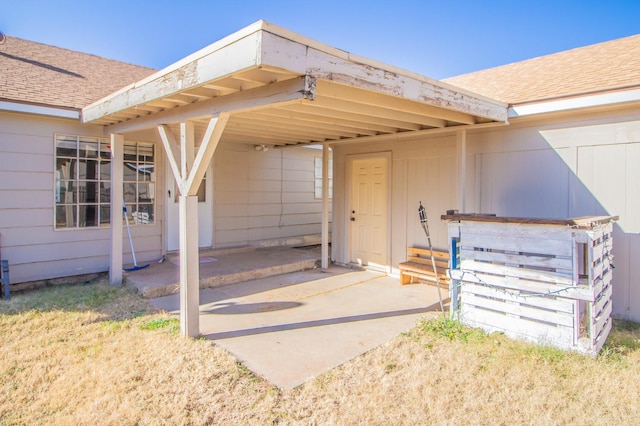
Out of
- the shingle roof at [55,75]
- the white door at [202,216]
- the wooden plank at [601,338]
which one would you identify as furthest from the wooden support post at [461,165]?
the shingle roof at [55,75]

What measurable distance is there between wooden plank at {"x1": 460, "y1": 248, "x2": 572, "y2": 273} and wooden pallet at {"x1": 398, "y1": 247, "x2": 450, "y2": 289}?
144cm

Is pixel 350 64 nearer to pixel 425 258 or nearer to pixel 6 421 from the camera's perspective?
pixel 6 421

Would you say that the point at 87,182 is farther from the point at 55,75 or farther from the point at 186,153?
the point at 186,153

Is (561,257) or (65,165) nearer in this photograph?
(561,257)

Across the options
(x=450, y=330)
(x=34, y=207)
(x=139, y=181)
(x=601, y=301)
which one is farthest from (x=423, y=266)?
(x=34, y=207)

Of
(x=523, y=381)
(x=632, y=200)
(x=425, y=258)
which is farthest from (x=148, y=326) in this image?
(x=632, y=200)

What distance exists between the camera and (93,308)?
4.54m

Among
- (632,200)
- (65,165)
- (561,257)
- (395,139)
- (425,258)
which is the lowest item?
(425,258)

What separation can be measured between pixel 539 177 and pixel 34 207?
6727mm

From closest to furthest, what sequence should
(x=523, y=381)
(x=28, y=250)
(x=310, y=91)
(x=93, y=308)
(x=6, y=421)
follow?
(x=6, y=421) → (x=310, y=91) → (x=523, y=381) → (x=93, y=308) → (x=28, y=250)

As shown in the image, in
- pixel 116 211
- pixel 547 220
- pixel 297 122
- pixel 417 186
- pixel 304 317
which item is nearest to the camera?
pixel 547 220

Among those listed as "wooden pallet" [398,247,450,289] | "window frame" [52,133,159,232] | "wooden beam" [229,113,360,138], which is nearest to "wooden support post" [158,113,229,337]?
"wooden beam" [229,113,360,138]

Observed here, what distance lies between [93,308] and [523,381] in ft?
14.7

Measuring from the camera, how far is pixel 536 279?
3523 millimetres
